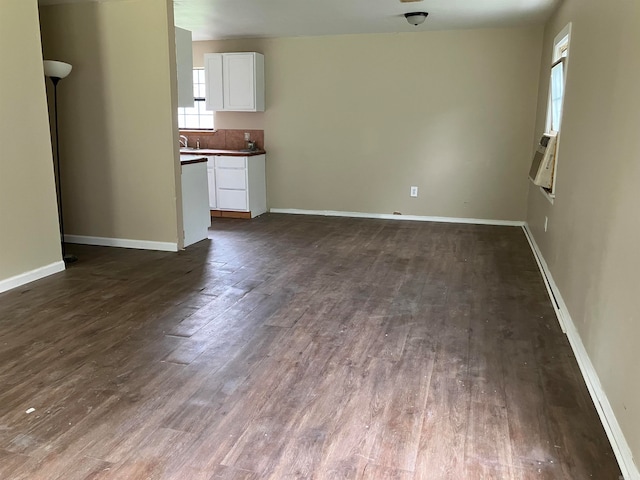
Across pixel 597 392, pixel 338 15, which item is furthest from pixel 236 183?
pixel 597 392

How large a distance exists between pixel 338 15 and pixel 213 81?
2086 mm

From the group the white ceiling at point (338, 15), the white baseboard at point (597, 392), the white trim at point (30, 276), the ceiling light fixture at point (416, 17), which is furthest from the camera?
the ceiling light fixture at point (416, 17)

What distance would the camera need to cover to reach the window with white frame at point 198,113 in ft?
22.6

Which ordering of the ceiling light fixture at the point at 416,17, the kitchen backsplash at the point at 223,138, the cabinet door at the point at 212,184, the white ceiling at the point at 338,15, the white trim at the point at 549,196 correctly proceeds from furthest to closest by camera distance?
the kitchen backsplash at the point at 223,138, the cabinet door at the point at 212,184, the ceiling light fixture at the point at 416,17, the white ceiling at the point at 338,15, the white trim at the point at 549,196

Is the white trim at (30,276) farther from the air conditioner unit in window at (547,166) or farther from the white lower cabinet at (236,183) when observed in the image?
the air conditioner unit in window at (547,166)

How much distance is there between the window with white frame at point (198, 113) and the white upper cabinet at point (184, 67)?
2.04 metres

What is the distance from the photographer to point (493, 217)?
6121mm

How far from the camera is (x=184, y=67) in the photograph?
4.71m

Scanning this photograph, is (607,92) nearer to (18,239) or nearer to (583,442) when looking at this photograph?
(583,442)

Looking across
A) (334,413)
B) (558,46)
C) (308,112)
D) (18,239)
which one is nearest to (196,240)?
(18,239)

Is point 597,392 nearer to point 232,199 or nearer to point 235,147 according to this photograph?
point 232,199

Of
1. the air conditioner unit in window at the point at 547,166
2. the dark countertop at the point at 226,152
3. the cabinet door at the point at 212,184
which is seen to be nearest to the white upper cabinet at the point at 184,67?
the dark countertop at the point at 226,152

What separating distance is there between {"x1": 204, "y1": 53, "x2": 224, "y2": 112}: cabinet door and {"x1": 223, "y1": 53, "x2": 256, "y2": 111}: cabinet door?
6cm

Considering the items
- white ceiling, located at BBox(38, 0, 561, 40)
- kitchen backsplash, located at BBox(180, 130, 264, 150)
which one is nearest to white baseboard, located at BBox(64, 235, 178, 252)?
white ceiling, located at BBox(38, 0, 561, 40)
